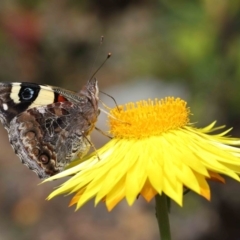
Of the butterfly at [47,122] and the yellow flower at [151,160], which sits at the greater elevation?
the yellow flower at [151,160]

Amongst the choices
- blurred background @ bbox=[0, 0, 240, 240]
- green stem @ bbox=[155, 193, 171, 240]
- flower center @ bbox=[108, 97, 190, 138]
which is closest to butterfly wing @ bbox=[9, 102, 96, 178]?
flower center @ bbox=[108, 97, 190, 138]

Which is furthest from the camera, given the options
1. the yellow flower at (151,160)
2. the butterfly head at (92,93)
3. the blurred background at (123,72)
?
the blurred background at (123,72)

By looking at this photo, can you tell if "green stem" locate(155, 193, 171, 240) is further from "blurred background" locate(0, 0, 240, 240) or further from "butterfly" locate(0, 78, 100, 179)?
"blurred background" locate(0, 0, 240, 240)

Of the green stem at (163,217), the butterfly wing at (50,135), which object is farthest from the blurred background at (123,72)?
the green stem at (163,217)

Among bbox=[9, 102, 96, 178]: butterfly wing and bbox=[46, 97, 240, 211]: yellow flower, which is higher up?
bbox=[46, 97, 240, 211]: yellow flower

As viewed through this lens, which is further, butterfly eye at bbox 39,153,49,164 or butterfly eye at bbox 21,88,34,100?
butterfly eye at bbox 21,88,34,100

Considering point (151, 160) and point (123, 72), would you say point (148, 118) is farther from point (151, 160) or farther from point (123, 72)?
point (123, 72)

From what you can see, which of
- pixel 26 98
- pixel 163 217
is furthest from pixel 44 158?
pixel 163 217

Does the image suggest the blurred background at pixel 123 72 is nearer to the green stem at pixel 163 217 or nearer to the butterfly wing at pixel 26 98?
the butterfly wing at pixel 26 98

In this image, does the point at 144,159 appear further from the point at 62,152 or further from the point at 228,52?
the point at 228,52
